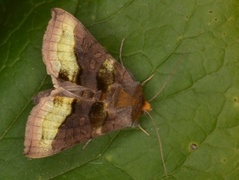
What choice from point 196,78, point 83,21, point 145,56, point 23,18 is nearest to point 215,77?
Answer: point 196,78

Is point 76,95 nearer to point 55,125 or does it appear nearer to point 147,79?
point 55,125

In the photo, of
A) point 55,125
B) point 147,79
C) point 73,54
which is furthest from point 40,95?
point 147,79

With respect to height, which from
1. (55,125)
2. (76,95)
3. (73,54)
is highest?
(73,54)

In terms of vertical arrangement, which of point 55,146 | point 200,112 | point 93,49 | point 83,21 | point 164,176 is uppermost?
point 83,21

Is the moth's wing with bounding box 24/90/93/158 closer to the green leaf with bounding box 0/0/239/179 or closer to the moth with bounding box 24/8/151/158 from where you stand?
the moth with bounding box 24/8/151/158

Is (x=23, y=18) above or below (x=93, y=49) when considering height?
above

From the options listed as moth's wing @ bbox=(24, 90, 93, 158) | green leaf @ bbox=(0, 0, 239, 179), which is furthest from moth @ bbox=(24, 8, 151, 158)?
green leaf @ bbox=(0, 0, 239, 179)

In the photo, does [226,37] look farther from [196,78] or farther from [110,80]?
[110,80]
